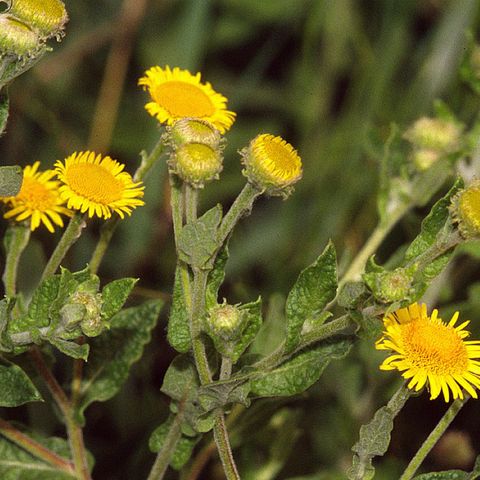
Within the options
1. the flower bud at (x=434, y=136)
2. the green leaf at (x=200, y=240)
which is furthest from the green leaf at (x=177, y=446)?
the flower bud at (x=434, y=136)

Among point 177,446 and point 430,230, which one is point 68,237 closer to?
point 177,446

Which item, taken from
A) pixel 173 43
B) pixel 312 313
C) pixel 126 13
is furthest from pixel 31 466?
pixel 126 13

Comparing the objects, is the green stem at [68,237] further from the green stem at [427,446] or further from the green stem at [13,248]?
the green stem at [427,446]

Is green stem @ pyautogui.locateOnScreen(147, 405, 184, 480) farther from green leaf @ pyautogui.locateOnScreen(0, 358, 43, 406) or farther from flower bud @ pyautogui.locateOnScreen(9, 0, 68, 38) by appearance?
flower bud @ pyautogui.locateOnScreen(9, 0, 68, 38)

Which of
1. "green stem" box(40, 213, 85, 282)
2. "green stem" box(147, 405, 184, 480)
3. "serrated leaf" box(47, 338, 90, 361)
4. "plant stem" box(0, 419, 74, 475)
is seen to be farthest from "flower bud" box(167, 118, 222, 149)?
"plant stem" box(0, 419, 74, 475)

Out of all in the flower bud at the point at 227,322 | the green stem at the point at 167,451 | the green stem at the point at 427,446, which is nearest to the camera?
the flower bud at the point at 227,322
